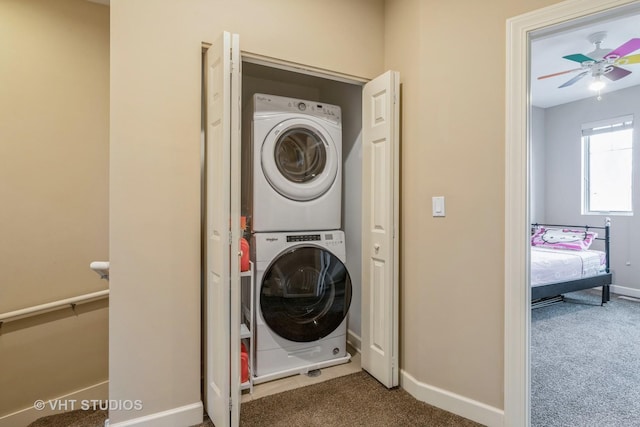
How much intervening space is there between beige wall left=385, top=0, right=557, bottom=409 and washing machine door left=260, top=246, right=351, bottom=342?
0.52 m

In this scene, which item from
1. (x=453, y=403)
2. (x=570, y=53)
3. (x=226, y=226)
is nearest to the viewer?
(x=226, y=226)

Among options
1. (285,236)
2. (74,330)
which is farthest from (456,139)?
(74,330)

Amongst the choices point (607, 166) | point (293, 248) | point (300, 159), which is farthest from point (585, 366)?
point (607, 166)

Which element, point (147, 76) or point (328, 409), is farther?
point (328, 409)

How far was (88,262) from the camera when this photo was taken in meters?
2.22

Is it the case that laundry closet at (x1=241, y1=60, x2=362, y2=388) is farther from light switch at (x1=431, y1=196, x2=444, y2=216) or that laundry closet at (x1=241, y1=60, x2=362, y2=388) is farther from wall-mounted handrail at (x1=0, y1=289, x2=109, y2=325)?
wall-mounted handrail at (x1=0, y1=289, x2=109, y2=325)

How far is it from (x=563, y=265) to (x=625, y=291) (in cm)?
168

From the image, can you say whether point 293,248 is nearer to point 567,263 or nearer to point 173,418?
point 173,418

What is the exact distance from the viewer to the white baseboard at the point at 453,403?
1693 mm

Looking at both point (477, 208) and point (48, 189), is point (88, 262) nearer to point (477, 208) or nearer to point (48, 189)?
point (48, 189)

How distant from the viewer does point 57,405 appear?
209 centimetres

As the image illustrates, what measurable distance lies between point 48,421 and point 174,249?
1367 mm

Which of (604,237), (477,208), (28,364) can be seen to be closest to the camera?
(477,208)

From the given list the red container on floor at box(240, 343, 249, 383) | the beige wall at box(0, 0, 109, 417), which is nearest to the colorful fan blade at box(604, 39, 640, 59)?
the red container on floor at box(240, 343, 249, 383)
